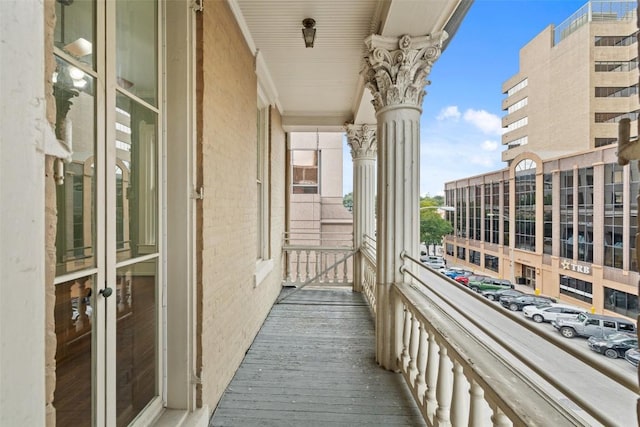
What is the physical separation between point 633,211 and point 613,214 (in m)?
0.09

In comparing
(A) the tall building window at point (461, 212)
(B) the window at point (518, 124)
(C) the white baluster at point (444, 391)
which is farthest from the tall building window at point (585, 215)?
(C) the white baluster at point (444, 391)

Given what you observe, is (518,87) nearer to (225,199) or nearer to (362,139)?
(225,199)

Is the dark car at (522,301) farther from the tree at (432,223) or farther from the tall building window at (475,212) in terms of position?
the tree at (432,223)

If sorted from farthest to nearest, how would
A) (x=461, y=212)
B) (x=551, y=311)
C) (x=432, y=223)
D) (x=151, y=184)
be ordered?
(x=432, y=223) < (x=461, y=212) < (x=151, y=184) < (x=551, y=311)

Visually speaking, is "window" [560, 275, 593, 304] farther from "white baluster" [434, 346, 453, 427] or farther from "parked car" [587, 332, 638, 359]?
"white baluster" [434, 346, 453, 427]

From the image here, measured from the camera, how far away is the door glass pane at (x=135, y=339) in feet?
4.50

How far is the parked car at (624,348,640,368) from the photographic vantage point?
0.73 meters

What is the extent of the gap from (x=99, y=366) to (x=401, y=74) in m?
2.59

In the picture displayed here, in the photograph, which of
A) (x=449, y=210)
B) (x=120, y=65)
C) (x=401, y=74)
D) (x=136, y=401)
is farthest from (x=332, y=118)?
(x=136, y=401)

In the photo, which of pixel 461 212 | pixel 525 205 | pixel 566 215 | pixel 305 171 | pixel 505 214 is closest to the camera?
pixel 566 215

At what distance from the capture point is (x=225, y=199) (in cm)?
229

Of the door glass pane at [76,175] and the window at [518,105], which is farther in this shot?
the window at [518,105]

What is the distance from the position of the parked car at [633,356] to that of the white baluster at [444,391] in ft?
3.19

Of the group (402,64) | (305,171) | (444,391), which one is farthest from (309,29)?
(305,171)
